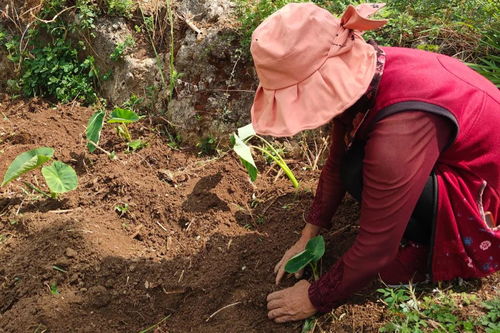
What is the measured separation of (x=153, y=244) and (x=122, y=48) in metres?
1.18

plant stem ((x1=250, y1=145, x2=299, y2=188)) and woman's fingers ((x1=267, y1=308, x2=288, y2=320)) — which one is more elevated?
plant stem ((x1=250, y1=145, x2=299, y2=188))

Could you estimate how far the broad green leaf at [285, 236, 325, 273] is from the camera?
1.74 meters

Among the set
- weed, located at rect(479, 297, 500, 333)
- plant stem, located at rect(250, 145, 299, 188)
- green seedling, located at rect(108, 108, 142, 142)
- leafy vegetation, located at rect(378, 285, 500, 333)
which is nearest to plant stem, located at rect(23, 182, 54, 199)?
green seedling, located at rect(108, 108, 142, 142)

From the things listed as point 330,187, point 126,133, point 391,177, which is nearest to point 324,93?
point 391,177

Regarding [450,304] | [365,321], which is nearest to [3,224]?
[365,321]

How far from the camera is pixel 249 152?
83.4 inches

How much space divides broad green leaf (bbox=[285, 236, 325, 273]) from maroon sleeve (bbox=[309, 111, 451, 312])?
0.28 meters

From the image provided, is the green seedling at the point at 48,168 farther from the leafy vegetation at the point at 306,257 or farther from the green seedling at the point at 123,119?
the leafy vegetation at the point at 306,257

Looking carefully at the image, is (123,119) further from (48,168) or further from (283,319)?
(283,319)

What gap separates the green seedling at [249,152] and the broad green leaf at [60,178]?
0.70 m

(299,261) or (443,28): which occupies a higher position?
(443,28)

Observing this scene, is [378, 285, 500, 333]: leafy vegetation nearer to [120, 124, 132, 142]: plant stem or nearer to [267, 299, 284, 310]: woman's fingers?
[267, 299, 284, 310]: woman's fingers

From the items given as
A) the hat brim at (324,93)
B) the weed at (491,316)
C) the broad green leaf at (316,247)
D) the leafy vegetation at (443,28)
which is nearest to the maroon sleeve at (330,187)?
the broad green leaf at (316,247)

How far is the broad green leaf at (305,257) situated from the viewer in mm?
1736
